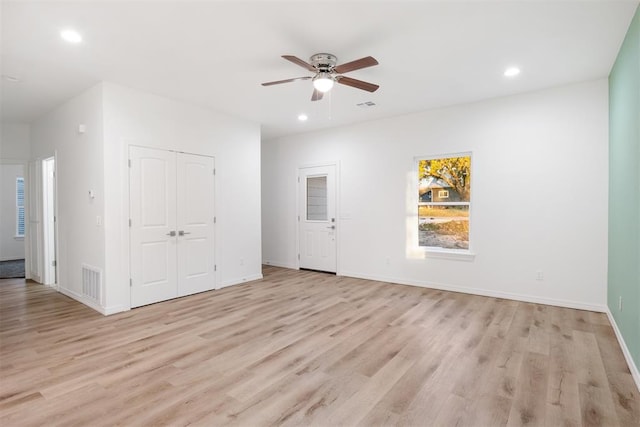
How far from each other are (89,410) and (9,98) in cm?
459

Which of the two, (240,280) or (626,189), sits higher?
(626,189)

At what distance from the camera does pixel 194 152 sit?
4852 millimetres

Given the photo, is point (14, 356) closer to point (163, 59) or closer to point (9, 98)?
point (163, 59)

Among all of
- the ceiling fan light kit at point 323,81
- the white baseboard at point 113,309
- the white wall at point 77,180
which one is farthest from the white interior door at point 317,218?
the white wall at point 77,180

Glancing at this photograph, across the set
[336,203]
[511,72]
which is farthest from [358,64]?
[336,203]

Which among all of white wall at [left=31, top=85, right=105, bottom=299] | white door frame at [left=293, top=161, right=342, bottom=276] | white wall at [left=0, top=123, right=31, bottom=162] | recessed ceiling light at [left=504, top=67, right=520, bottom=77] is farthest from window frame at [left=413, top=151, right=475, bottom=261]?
white wall at [left=0, top=123, right=31, bottom=162]

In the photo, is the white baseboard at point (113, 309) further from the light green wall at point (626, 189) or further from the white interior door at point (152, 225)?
the light green wall at point (626, 189)

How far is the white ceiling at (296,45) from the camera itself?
2551 mm

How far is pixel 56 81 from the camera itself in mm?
3912

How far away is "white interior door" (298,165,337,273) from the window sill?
1.84 m

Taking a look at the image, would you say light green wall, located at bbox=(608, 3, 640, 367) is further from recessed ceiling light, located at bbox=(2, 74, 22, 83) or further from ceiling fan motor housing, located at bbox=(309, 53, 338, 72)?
recessed ceiling light, located at bbox=(2, 74, 22, 83)

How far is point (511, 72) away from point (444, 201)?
2.05 m

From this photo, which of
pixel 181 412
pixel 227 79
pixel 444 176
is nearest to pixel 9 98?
pixel 227 79

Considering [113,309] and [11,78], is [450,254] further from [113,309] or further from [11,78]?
[11,78]
